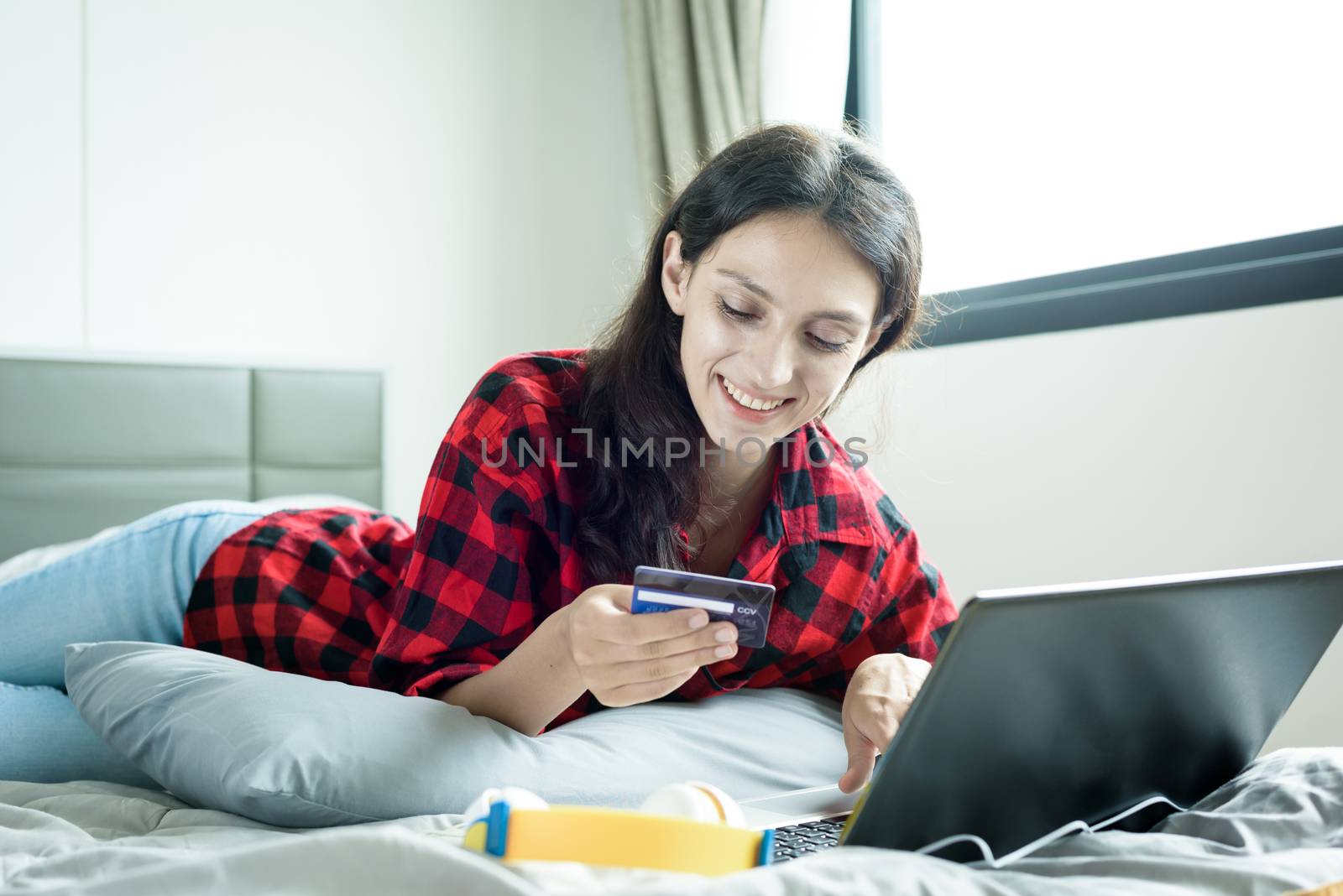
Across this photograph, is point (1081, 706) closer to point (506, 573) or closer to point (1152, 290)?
point (506, 573)

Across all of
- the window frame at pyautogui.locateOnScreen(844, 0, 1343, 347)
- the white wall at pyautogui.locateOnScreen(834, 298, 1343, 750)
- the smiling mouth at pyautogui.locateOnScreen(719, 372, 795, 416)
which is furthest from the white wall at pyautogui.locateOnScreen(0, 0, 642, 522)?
the smiling mouth at pyautogui.locateOnScreen(719, 372, 795, 416)

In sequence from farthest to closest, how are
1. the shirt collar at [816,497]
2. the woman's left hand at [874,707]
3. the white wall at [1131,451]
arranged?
the white wall at [1131,451]
the shirt collar at [816,497]
the woman's left hand at [874,707]

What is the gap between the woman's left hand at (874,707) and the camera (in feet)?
Result: 3.34

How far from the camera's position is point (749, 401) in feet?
3.95

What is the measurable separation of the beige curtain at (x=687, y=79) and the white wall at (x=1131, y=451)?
755 millimetres

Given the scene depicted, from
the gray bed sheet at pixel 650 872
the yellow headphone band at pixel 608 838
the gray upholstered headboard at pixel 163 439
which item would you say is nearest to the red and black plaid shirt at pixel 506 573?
the gray bed sheet at pixel 650 872

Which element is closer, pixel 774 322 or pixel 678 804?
A: pixel 678 804

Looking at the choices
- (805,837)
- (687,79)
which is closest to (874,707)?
(805,837)

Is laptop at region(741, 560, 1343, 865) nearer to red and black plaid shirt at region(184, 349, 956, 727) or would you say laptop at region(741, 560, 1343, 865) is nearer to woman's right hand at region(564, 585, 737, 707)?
woman's right hand at region(564, 585, 737, 707)

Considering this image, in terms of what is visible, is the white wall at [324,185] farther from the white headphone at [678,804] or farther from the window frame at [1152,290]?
the white headphone at [678,804]

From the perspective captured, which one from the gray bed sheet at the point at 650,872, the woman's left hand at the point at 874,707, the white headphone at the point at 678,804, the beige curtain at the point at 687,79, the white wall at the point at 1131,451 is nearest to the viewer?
the gray bed sheet at the point at 650,872

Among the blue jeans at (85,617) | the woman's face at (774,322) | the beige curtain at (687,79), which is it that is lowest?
Answer: the blue jeans at (85,617)

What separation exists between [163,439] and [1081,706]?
76.6 inches

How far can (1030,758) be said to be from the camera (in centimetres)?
70
